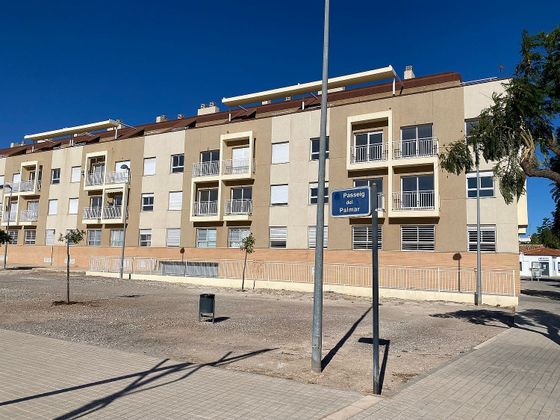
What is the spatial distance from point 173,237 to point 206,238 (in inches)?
121

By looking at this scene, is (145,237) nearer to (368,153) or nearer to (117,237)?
(117,237)

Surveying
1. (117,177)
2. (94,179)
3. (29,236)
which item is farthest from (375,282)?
(29,236)

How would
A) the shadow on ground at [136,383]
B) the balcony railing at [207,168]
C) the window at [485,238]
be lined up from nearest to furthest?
the shadow on ground at [136,383]
the window at [485,238]
the balcony railing at [207,168]

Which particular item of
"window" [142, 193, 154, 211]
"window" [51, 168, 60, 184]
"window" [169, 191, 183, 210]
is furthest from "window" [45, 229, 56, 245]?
"window" [169, 191, 183, 210]

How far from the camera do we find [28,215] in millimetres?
43188

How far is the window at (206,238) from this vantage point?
3228 cm

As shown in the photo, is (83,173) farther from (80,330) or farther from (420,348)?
(420,348)

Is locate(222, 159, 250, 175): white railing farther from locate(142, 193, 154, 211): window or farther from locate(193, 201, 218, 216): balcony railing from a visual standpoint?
locate(142, 193, 154, 211): window

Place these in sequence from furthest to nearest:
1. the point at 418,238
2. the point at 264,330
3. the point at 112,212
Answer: the point at 112,212
the point at 418,238
the point at 264,330

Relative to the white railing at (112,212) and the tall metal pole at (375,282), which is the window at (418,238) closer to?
the tall metal pole at (375,282)

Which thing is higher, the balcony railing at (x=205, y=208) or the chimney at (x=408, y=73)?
the chimney at (x=408, y=73)

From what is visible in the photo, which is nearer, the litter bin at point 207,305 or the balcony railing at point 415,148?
the litter bin at point 207,305

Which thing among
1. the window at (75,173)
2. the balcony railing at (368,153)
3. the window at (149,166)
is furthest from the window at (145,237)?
the balcony railing at (368,153)

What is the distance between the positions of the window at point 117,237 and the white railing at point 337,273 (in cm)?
370
